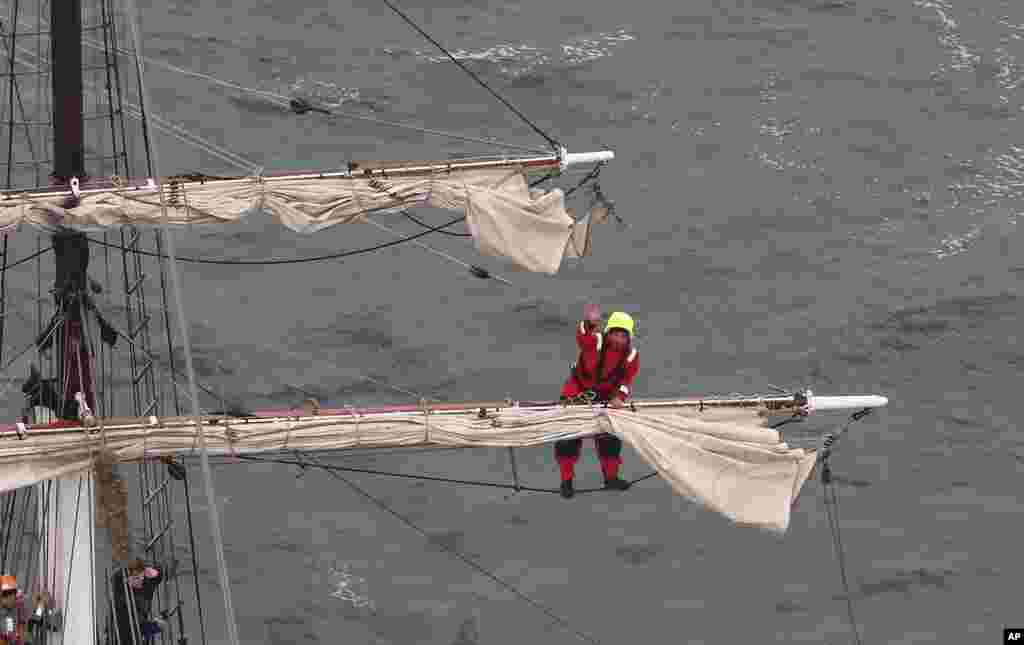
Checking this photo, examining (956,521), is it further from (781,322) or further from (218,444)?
(218,444)

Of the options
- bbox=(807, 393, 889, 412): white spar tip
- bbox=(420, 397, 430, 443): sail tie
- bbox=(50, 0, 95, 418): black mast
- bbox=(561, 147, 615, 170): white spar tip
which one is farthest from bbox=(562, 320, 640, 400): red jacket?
bbox=(50, 0, 95, 418): black mast

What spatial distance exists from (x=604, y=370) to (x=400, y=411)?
3.58 metres

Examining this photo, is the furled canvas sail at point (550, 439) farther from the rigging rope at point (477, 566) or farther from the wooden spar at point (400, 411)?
the rigging rope at point (477, 566)

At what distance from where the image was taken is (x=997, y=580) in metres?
49.8

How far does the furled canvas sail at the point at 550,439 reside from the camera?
1497 inches

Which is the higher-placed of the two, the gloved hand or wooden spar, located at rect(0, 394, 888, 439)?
the gloved hand

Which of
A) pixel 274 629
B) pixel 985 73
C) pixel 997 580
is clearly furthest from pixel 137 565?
pixel 985 73

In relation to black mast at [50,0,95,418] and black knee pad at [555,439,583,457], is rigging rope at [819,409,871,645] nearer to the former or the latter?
black knee pad at [555,439,583,457]

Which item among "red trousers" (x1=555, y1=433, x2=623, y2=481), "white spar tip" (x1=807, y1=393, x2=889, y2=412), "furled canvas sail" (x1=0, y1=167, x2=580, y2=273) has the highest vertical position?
"furled canvas sail" (x1=0, y1=167, x2=580, y2=273)

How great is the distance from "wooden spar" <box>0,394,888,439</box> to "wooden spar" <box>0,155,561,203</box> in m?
3.82

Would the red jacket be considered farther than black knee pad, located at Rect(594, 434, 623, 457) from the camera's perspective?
Yes

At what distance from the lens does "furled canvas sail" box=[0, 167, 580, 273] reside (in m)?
40.2

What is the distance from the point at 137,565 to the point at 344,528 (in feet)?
33.6

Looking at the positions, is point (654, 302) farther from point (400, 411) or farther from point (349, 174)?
point (400, 411)
